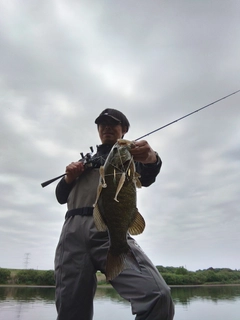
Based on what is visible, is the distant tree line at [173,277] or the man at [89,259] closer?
the man at [89,259]

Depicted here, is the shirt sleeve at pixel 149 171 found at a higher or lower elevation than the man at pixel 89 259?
higher

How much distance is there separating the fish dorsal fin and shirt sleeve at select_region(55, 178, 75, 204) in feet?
3.91

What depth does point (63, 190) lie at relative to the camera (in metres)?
3.63

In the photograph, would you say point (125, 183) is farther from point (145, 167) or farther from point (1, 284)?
point (1, 284)

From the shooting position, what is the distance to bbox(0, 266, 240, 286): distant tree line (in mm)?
58562

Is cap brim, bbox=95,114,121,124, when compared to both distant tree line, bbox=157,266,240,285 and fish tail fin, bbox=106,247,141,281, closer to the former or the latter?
fish tail fin, bbox=106,247,141,281

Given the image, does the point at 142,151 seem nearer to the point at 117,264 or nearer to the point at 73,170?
the point at 73,170

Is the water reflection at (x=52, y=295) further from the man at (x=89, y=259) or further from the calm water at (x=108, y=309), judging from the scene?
the man at (x=89, y=259)

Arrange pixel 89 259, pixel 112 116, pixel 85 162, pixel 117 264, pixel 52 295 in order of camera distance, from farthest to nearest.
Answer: pixel 52 295, pixel 112 116, pixel 85 162, pixel 89 259, pixel 117 264

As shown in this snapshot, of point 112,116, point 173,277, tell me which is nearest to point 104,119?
point 112,116

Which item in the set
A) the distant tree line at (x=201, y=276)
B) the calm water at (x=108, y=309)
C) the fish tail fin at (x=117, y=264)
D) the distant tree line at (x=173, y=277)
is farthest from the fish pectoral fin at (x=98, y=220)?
the distant tree line at (x=201, y=276)

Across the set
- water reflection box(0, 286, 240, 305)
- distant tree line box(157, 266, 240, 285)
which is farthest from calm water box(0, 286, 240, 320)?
distant tree line box(157, 266, 240, 285)

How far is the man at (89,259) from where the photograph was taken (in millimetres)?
2465

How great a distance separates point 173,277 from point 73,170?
64916 mm
